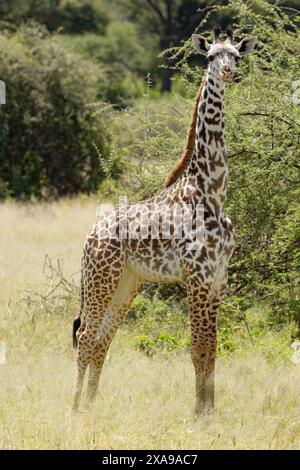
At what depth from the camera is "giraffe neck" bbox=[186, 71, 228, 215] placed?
6.67 m

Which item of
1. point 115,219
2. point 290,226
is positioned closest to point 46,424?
point 115,219

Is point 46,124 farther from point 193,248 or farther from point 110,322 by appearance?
point 193,248

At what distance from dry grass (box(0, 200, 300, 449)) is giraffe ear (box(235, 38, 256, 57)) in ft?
7.73

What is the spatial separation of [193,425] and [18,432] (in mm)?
1094

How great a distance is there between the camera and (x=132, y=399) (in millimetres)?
7160

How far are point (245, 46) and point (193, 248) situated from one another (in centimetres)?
137

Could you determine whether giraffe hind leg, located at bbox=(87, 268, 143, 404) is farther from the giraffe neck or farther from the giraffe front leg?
the giraffe neck

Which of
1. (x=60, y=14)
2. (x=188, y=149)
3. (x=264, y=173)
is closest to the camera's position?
(x=188, y=149)

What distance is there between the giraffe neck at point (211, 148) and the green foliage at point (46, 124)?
1235cm

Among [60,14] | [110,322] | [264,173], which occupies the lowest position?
[60,14]

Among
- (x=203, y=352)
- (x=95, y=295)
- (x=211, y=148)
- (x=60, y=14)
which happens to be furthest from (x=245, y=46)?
(x=60, y=14)

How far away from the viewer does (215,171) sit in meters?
6.72

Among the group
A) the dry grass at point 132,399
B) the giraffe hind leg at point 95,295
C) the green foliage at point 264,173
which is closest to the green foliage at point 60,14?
the green foliage at point 264,173

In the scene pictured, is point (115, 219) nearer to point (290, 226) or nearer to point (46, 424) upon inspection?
point (46, 424)
